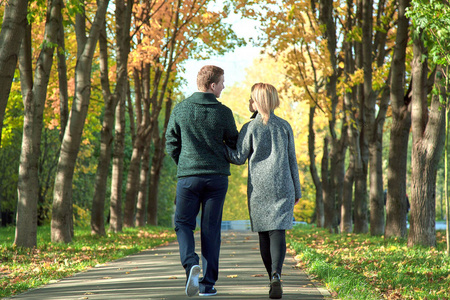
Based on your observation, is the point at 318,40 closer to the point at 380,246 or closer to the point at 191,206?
the point at 380,246

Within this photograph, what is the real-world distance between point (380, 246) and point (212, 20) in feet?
44.1

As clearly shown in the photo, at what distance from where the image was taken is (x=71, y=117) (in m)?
12.7

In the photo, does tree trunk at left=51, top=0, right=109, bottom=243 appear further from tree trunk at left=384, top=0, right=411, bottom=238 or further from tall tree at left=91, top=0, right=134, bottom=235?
tree trunk at left=384, top=0, right=411, bottom=238

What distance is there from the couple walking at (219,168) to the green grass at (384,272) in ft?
3.40

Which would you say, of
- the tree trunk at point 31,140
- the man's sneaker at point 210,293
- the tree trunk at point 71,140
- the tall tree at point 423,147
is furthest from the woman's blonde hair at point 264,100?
the tree trunk at point 71,140

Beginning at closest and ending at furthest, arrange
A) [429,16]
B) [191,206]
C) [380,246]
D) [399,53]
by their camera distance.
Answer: [191,206]
[429,16]
[380,246]
[399,53]

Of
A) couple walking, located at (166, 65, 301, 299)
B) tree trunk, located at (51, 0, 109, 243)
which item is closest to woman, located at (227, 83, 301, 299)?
couple walking, located at (166, 65, 301, 299)

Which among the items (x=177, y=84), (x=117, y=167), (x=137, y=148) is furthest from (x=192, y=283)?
(x=177, y=84)

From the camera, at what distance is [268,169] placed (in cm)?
583

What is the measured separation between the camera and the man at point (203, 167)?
5.62 metres

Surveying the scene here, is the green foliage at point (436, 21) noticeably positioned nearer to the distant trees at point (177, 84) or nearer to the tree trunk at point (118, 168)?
the distant trees at point (177, 84)

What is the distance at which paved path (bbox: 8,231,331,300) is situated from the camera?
18.7 ft

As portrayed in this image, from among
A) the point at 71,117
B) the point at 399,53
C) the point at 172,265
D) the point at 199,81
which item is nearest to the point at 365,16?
the point at 399,53

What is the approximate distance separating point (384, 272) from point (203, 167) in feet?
10.5
